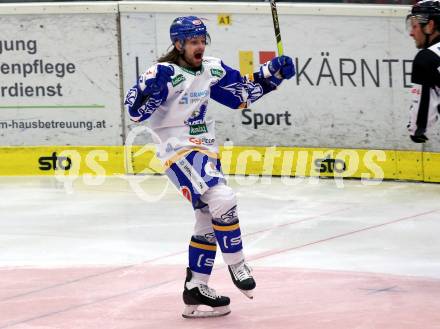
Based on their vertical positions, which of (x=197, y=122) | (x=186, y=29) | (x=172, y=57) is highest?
(x=186, y=29)

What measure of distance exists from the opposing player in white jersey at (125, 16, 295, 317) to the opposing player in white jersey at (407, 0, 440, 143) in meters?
0.81

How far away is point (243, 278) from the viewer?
6711mm

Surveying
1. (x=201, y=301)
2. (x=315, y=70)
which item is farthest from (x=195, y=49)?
(x=315, y=70)

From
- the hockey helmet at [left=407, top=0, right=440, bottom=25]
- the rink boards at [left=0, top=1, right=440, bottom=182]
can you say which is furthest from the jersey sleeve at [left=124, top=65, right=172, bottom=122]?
the rink boards at [left=0, top=1, right=440, bottom=182]

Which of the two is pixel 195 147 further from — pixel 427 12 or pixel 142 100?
pixel 427 12

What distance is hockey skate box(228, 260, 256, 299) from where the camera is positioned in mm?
6688

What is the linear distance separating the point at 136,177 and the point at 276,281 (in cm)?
488

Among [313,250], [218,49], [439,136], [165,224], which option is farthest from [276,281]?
[218,49]

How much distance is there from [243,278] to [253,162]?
18.2ft

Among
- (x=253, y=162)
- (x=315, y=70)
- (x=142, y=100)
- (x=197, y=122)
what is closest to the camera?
(x=142, y=100)

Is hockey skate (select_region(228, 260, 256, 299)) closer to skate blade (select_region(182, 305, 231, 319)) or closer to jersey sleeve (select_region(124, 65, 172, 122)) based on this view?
skate blade (select_region(182, 305, 231, 319))

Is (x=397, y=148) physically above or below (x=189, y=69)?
below

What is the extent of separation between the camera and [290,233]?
9430 millimetres

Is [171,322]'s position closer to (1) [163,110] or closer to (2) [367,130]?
(1) [163,110]
